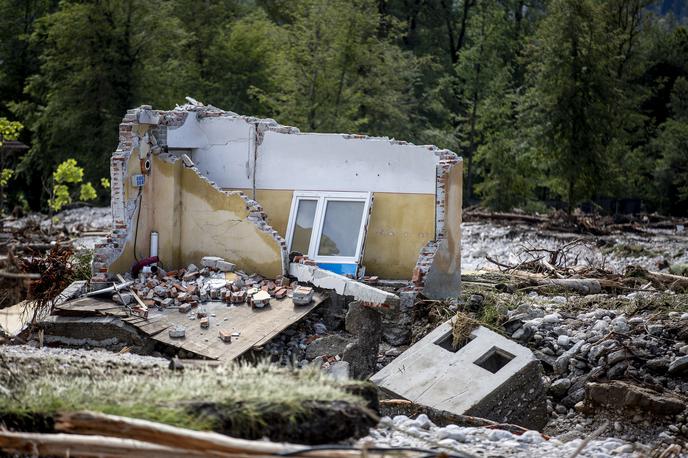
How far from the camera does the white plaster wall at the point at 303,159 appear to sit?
1712cm

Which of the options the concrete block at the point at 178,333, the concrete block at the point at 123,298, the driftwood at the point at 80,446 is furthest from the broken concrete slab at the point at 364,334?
the driftwood at the point at 80,446

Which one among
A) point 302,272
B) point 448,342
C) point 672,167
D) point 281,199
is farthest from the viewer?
point 672,167

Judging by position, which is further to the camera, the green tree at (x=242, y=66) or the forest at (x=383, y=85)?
the green tree at (x=242, y=66)

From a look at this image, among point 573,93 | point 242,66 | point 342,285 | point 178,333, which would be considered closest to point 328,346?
point 342,285

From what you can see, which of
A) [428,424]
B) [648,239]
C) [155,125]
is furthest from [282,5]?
[428,424]

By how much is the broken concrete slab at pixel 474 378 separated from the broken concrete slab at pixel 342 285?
1.03m

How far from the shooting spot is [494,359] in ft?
46.0

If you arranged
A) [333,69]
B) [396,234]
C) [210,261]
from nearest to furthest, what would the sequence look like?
[210,261] → [396,234] → [333,69]

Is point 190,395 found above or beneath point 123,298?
above

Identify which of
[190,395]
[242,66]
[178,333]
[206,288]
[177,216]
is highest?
[242,66]

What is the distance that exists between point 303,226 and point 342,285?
2159 millimetres

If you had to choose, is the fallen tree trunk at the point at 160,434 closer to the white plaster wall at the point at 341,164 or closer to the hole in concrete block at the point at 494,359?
the hole in concrete block at the point at 494,359

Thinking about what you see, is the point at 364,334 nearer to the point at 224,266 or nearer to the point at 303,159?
the point at 224,266

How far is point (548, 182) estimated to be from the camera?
1385 inches
